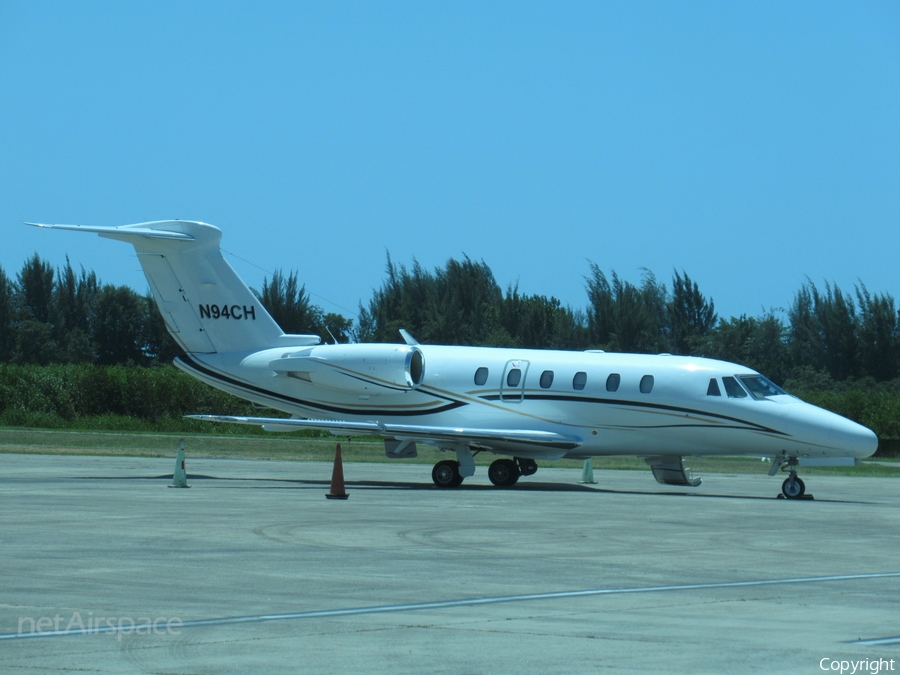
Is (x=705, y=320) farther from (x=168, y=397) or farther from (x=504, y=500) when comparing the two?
(x=504, y=500)

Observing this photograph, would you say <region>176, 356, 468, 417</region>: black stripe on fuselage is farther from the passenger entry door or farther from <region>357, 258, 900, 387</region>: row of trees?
<region>357, 258, 900, 387</region>: row of trees

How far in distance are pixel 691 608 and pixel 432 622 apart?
84.1 inches

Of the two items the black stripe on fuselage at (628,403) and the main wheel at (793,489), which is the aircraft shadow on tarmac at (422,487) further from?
the black stripe on fuselage at (628,403)

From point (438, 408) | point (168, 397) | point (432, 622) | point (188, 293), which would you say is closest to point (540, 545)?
point (432, 622)

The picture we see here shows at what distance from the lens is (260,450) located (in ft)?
135

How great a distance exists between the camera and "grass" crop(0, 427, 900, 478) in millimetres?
36500

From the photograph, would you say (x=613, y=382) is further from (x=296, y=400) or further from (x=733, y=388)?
(x=296, y=400)

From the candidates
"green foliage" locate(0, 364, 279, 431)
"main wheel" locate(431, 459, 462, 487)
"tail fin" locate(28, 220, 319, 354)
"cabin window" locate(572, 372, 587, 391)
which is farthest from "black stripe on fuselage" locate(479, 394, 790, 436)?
"green foliage" locate(0, 364, 279, 431)

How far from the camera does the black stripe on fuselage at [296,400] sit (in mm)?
25172

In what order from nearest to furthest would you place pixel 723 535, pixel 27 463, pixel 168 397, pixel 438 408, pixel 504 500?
1. pixel 723 535
2. pixel 504 500
3. pixel 438 408
4. pixel 27 463
5. pixel 168 397

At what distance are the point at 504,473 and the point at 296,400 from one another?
5120 millimetres

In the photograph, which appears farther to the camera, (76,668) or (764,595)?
(764,595)

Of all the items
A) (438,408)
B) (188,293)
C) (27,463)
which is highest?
(188,293)

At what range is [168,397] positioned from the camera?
54562 mm
